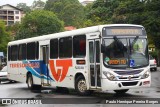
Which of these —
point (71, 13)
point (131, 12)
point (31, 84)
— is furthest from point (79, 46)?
point (71, 13)

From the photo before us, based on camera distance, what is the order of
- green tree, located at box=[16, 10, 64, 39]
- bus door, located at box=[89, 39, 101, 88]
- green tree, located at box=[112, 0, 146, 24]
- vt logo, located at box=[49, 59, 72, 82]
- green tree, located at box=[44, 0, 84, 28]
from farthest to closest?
1. green tree, located at box=[44, 0, 84, 28]
2. green tree, located at box=[16, 10, 64, 39]
3. green tree, located at box=[112, 0, 146, 24]
4. vt logo, located at box=[49, 59, 72, 82]
5. bus door, located at box=[89, 39, 101, 88]

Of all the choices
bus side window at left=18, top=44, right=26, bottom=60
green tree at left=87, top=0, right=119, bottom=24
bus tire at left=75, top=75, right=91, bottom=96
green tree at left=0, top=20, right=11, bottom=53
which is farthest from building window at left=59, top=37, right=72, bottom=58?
green tree at left=0, top=20, right=11, bottom=53

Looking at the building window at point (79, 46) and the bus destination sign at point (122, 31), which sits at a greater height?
the bus destination sign at point (122, 31)

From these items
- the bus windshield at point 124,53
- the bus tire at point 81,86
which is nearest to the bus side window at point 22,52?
the bus tire at point 81,86

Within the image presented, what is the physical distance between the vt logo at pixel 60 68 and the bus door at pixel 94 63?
6.16 ft

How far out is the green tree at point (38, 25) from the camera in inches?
3191

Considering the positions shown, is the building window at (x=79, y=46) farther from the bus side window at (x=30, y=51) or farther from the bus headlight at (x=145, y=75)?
the bus side window at (x=30, y=51)

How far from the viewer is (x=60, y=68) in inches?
770

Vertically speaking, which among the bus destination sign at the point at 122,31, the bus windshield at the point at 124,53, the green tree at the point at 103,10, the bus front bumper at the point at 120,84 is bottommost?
the bus front bumper at the point at 120,84

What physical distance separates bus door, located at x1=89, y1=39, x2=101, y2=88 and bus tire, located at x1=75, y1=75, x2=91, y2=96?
0.70 metres

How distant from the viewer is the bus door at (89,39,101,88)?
53.6 feet

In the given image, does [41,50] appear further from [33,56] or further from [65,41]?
[65,41]

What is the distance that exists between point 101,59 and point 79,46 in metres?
1.96

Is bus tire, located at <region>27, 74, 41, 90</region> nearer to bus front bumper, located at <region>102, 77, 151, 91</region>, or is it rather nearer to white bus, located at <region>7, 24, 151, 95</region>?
white bus, located at <region>7, 24, 151, 95</region>
